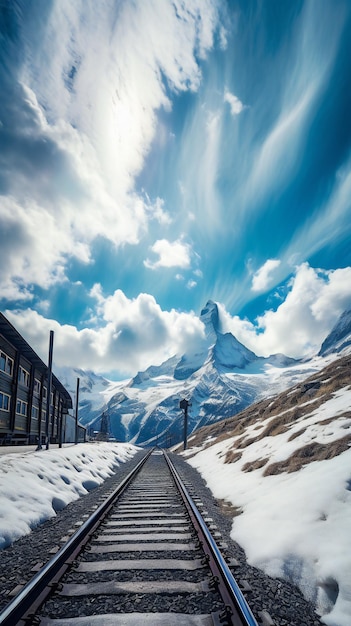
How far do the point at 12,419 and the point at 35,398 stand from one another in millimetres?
9252

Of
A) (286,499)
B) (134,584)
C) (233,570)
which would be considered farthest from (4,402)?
(233,570)

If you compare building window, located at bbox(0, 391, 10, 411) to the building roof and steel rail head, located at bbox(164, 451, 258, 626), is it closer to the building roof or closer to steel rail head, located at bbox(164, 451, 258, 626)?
the building roof

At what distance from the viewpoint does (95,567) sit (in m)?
5.28

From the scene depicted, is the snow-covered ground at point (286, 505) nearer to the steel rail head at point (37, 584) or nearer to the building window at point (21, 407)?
the steel rail head at point (37, 584)

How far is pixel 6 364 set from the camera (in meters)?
29.6

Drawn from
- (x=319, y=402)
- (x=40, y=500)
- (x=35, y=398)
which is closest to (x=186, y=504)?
(x=40, y=500)

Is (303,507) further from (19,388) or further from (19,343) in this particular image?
(19,388)

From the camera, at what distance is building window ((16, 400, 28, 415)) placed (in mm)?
32806

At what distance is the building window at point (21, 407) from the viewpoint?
1292 inches

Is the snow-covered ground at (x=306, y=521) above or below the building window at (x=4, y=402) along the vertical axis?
below

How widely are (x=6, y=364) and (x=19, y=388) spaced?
4.30 meters

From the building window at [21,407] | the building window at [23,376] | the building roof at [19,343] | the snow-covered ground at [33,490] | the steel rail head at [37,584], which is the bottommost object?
the steel rail head at [37,584]

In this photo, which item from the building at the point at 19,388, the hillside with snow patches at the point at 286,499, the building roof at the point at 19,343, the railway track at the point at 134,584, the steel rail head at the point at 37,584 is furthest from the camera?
the building at the point at 19,388

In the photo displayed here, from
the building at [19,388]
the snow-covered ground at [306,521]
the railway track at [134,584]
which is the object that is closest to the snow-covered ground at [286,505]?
the snow-covered ground at [306,521]
